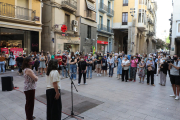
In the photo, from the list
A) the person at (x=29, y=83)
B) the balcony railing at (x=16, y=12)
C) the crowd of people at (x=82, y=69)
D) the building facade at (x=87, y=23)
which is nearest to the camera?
the crowd of people at (x=82, y=69)

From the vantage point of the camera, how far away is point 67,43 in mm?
20750

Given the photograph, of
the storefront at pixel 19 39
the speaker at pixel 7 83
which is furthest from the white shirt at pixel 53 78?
the storefront at pixel 19 39

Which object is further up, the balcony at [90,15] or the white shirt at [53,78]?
the balcony at [90,15]

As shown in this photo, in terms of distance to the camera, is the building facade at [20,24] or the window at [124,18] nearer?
the building facade at [20,24]

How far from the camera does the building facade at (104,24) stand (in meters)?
27.7

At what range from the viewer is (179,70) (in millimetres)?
6652

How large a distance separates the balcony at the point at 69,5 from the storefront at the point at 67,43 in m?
3.73

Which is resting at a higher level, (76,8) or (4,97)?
(76,8)

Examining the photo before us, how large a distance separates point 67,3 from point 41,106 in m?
16.9

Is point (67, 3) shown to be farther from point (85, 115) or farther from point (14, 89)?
point (85, 115)

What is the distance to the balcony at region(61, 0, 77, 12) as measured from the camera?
744 inches

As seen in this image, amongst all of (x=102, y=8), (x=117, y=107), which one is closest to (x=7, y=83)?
(x=117, y=107)

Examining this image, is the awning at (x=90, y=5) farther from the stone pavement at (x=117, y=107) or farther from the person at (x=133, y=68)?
the stone pavement at (x=117, y=107)

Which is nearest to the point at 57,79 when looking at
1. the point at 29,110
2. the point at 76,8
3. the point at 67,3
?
the point at 29,110
